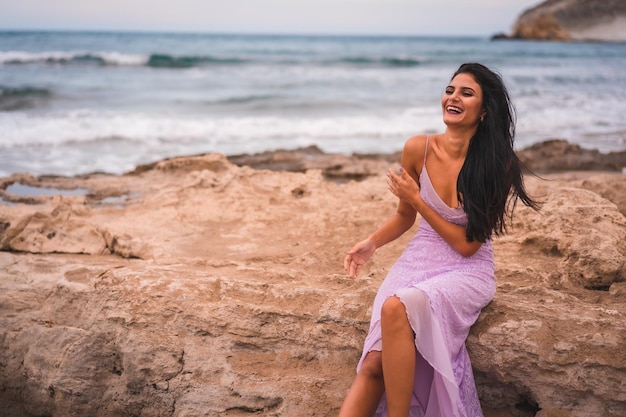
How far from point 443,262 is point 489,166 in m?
0.50

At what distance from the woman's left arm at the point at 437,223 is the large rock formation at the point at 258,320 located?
36cm

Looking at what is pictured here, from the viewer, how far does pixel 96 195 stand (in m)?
5.66

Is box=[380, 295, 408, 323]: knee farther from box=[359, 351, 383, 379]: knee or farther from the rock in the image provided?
the rock

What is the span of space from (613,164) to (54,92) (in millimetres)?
13138

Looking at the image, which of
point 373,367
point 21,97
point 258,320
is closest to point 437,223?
point 373,367

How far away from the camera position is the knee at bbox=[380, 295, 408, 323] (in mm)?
2479

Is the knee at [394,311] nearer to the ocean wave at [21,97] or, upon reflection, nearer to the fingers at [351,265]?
the fingers at [351,265]

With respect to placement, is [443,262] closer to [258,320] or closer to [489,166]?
[489,166]

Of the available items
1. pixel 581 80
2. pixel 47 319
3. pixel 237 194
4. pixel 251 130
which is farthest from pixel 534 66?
pixel 47 319

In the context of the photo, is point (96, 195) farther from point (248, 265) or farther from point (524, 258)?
point (524, 258)

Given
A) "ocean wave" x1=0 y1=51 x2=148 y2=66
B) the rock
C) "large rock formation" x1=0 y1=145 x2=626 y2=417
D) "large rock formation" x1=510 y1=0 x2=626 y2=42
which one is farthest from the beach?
"large rock formation" x1=510 y1=0 x2=626 y2=42

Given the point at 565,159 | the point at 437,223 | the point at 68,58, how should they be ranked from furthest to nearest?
1. the point at 68,58
2. the point at 565,159
3. the point at 437,223

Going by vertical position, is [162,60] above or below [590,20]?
below

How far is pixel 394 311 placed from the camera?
2.48 meters
